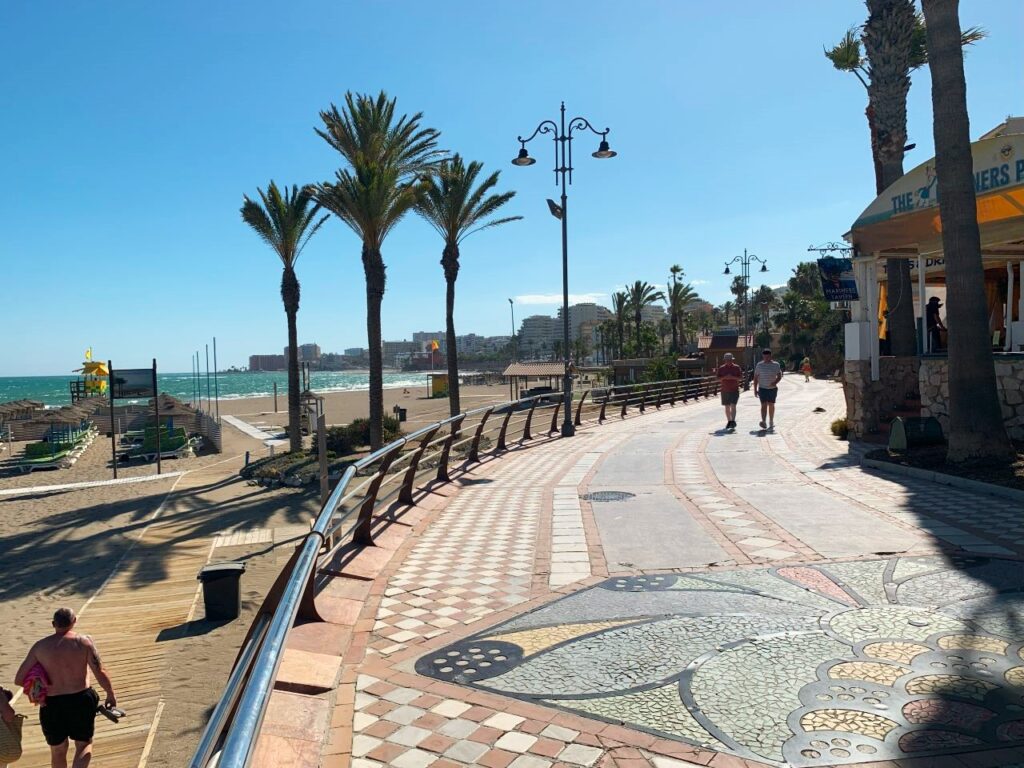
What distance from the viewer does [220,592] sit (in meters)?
8.98

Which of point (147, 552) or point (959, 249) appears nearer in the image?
point (959, 249)

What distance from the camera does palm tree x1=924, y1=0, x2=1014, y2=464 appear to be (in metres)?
10.1

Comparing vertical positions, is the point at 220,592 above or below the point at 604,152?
below

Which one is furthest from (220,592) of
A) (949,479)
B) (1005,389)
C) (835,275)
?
(835,275)

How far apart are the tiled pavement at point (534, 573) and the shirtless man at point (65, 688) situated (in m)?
1.96

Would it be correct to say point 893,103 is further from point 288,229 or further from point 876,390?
point 288,229

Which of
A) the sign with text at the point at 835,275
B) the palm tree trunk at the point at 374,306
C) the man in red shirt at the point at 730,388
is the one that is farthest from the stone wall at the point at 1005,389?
the palm tree trunk at the point at 374,306

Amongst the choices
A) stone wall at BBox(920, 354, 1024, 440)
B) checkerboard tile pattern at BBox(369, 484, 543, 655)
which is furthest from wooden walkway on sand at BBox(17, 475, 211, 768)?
stone wall at BBox(920, 354, 1024, 440)

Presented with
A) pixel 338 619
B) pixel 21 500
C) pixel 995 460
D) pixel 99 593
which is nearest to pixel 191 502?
pixel 21 500

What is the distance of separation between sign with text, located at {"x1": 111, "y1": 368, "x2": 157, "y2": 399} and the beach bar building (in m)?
22.5

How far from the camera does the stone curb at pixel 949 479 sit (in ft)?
27.6

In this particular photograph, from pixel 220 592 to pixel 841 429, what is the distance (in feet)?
39.8

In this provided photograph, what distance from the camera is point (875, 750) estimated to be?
10.4 ft

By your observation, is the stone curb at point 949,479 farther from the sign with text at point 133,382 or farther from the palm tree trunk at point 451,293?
the sign with text at point 133,382
